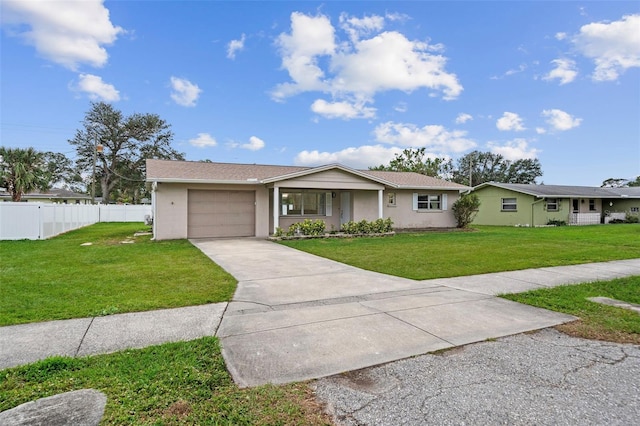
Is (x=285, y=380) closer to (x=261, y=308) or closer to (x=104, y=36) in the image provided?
(x=261, y=308)

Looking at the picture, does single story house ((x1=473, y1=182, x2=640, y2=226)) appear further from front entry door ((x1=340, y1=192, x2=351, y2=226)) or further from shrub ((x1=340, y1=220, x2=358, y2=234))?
shrub ((x1=340, y1=220, x2=358, y2=234))

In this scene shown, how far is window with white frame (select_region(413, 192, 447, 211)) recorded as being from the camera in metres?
20.0

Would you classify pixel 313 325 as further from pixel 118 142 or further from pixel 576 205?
pixel 118 142

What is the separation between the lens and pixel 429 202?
20328mm

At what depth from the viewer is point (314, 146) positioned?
33312mm

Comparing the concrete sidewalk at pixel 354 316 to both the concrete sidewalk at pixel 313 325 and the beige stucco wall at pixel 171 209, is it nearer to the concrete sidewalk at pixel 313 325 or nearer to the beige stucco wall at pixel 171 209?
the concrete sidewalk at pixel 313 325

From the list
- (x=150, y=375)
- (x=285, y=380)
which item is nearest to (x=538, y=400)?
(x=285, y=380)

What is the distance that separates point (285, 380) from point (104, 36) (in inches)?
785

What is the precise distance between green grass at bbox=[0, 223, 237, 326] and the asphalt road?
3294 mm

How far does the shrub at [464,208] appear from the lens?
65.2 feet

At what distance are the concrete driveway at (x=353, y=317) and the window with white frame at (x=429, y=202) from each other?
39.6 ft

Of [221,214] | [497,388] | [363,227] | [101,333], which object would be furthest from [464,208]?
[101,333]

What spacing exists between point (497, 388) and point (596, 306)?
3584mm

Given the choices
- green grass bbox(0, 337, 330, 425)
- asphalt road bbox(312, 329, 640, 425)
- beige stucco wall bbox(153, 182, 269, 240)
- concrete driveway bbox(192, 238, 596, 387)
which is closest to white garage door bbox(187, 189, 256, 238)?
beige stucco wall bbox(153, 182, 269, 240)
